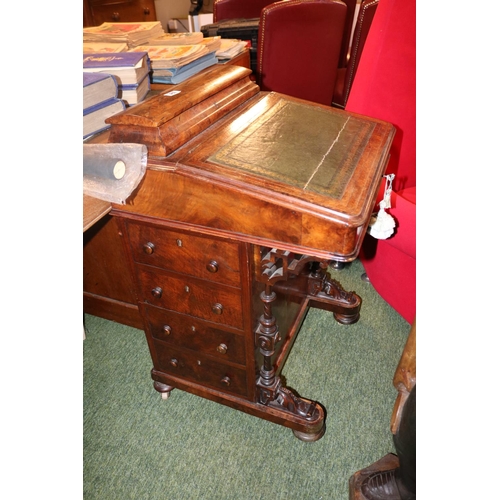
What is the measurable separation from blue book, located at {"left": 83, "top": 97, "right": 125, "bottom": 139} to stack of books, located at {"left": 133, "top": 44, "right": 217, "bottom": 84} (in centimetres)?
34

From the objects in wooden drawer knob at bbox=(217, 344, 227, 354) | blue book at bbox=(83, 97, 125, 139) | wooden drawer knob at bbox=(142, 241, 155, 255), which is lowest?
wooden drawer knob at bbox=(217, 344, 227, 354)

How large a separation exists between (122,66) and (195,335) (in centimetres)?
91

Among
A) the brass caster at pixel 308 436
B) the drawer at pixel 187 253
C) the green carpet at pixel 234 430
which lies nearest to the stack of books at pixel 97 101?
the drawer at pixel 187 253

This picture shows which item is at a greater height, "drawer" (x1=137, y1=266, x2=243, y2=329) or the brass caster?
"drawer" (x1=137, y1=266, x2=243, y2=329)

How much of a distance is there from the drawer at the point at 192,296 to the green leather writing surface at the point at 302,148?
395 millimetres

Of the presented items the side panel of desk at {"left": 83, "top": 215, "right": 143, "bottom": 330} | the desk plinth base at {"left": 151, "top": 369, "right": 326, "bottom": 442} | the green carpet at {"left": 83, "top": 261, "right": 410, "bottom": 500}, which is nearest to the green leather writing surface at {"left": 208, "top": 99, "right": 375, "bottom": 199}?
the side panel of desk at {"left": 83, "top": 215, "right": 143, "bottom": 330}

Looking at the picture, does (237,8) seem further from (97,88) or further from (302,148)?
(302,148)

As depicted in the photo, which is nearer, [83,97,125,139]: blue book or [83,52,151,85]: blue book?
[83,97,125,139]: blue book

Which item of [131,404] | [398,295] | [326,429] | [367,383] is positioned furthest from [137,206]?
[398,295]

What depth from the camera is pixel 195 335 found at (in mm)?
1341

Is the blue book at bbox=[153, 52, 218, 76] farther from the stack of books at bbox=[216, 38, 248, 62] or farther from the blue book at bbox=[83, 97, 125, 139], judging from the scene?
the blue book at bbox=[83, 97, 125, 139]

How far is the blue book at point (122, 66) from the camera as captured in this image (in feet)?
4.20

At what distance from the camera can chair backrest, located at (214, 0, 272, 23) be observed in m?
3.33

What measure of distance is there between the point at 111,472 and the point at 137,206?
3.15 ft
